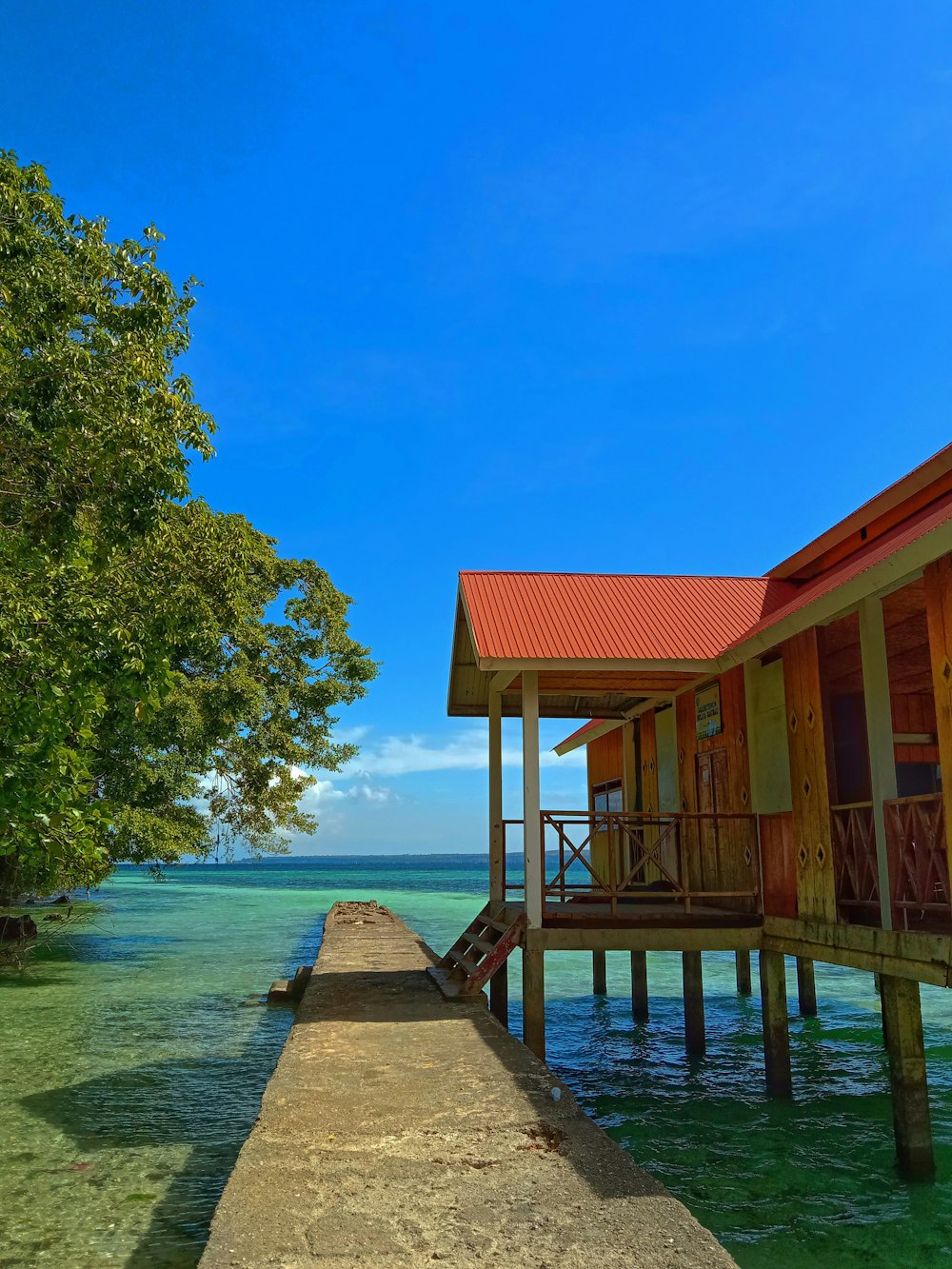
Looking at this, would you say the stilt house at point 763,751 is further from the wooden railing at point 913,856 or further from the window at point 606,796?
the window at point 606,796

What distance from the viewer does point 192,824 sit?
22.3m

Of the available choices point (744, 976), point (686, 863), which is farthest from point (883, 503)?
point (744, 976)

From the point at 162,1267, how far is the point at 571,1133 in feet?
9.45

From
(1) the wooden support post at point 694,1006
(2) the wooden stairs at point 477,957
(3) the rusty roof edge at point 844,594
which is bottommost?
(1) the wooden support post at point 694,1006

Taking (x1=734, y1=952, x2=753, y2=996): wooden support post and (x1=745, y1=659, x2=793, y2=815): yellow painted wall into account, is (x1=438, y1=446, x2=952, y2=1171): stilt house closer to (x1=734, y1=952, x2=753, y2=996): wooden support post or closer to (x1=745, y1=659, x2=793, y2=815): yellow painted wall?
(x1=745, y1=659, x2=793, y2=815): yellow painted wall

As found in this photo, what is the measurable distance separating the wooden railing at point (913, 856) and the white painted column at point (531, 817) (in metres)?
3.78

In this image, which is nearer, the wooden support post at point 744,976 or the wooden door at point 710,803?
the wooden door at point 710,803

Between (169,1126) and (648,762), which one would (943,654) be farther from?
(169,1126)

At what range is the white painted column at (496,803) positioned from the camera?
13.3 metres

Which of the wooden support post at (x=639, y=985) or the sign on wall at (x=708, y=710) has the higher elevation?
the sign on wall at (x=708, y=710)

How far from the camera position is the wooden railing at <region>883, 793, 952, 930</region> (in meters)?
7.96

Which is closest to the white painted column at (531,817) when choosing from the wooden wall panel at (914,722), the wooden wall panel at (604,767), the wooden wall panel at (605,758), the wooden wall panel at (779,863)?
the wooden wall panel at (779,863)

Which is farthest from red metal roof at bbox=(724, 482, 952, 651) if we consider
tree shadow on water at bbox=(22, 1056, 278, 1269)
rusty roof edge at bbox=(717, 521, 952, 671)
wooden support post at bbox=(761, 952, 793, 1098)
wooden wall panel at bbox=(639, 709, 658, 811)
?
tree shadow on water at bbox=(22, 1056, 278, 1269)

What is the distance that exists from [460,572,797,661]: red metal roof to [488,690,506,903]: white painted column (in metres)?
1.68
